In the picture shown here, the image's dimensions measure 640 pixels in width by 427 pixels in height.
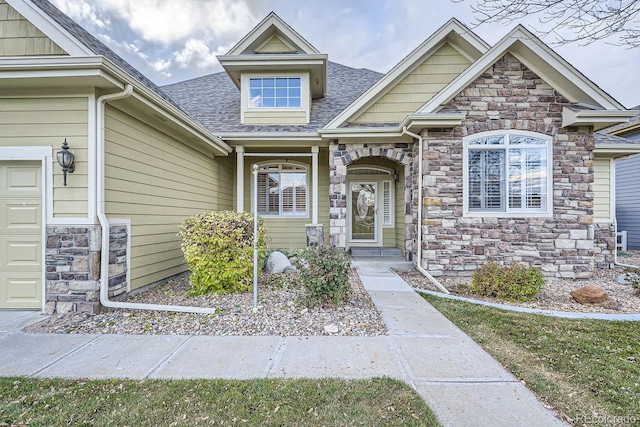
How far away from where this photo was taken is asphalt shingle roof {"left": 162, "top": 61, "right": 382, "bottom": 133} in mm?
8176

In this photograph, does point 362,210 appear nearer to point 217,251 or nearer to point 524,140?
point 524,140

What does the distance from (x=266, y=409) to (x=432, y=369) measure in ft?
4.92

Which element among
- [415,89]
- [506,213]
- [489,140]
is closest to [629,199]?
[506,213]

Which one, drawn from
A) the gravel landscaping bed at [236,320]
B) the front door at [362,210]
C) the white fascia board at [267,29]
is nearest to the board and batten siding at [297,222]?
the front door at [362,210]

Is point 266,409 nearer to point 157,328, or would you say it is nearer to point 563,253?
point 157,328

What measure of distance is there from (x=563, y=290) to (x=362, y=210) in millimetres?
5213

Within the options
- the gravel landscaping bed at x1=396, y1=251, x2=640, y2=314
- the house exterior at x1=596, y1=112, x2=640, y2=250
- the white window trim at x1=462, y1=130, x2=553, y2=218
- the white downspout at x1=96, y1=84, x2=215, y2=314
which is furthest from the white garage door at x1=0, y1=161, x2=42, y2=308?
the house exterior at x1=596, y1=112, x2=640, y2=250

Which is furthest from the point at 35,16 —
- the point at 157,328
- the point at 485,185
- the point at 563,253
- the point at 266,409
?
the point at 563,253

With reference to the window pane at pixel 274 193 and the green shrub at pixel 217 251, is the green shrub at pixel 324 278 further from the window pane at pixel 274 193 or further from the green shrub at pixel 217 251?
the window pane at pixel 274 193

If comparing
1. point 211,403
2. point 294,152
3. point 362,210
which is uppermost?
point 294,152

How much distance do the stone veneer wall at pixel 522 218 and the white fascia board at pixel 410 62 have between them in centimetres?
131

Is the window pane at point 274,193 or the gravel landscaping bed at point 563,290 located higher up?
the window pane at point 274,193

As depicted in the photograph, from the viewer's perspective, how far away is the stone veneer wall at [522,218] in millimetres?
6117

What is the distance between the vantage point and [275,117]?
840cm
